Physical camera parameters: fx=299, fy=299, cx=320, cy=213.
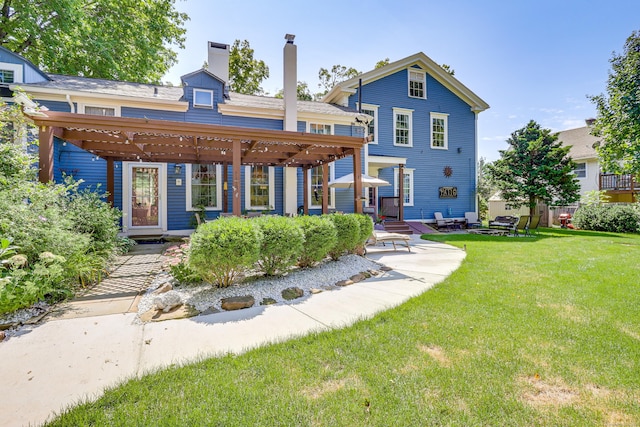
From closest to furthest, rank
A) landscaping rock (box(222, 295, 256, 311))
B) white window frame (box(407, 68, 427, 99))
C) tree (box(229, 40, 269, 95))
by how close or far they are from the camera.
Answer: landscaping rock (box(222, 295, 256, 311))
white window frame (box(407, 68, 427, 99))
tree (box(229, 40, 269, 95))

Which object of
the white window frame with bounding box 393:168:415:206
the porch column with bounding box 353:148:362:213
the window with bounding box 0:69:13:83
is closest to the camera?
the porch column with bounding box 353:148:362:213

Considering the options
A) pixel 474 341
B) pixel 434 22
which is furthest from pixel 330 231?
pixel 434 22

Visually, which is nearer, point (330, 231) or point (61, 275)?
point (61, 275)

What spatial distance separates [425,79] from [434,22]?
16.8 feet

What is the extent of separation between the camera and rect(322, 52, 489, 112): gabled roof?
13.8m

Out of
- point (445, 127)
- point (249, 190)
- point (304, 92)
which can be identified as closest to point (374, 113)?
point (445, 127)

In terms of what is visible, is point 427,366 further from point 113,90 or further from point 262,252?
point 113,90

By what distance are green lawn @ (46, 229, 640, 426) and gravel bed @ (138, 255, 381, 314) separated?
5.04 feet

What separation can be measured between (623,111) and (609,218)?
526 centimetres

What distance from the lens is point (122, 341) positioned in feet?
9.54

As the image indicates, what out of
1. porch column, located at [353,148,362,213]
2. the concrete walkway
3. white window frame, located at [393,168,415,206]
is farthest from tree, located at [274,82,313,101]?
the concrete walkway

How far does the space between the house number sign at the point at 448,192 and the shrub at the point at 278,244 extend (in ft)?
41.7

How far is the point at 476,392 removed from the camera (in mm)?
2055

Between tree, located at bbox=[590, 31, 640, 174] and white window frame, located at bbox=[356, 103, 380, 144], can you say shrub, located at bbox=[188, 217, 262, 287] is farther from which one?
Answer: tree, located at bbox=[590, 31, 640, 174]
